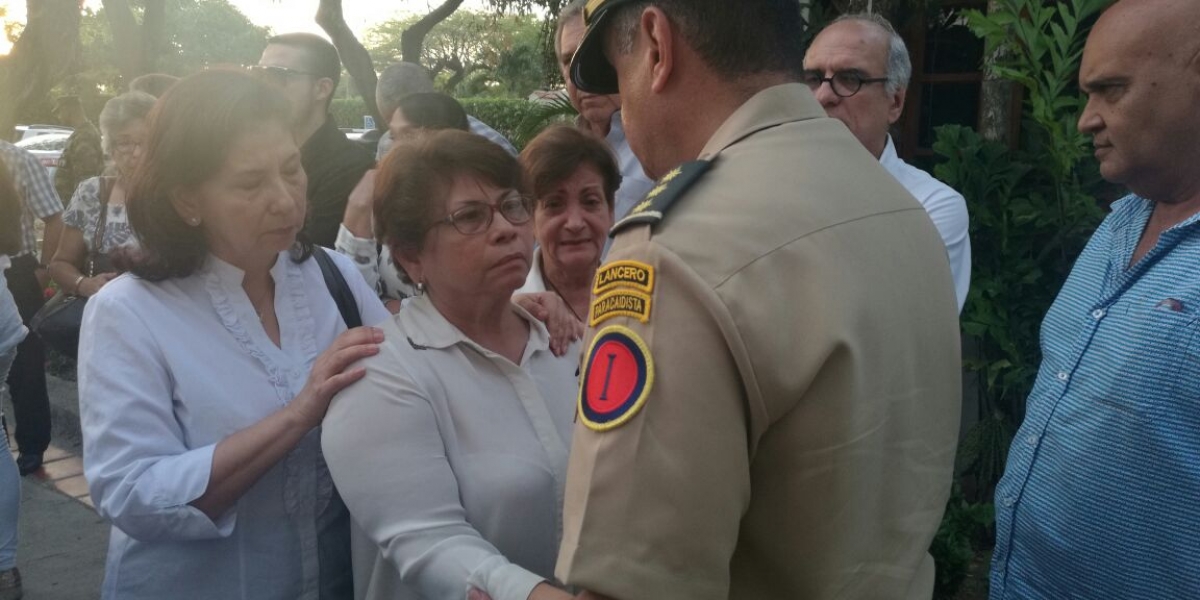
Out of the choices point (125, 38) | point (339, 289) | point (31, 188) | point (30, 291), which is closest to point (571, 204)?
point (339, 289)

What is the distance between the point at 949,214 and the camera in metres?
3.22

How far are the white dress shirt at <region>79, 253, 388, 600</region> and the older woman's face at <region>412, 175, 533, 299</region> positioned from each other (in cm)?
43

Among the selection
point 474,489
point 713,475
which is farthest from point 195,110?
point 713,475

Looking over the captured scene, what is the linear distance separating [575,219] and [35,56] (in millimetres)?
9444

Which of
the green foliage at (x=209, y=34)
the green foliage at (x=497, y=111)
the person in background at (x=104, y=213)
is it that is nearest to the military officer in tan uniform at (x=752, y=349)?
the person in background at (x=104, y=213)

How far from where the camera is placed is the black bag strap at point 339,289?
2641 mm

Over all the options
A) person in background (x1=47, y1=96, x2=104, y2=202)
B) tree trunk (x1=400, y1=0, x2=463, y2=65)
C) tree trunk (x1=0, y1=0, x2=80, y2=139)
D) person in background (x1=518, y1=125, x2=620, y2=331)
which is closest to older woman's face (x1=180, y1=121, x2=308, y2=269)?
person in background (x1=518, y1=125, x2=620, y2=331)

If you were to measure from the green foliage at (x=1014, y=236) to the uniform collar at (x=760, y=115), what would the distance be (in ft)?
10.1

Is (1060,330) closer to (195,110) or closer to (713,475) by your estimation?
(713,475)

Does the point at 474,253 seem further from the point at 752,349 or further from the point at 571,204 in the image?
the point at 752,349

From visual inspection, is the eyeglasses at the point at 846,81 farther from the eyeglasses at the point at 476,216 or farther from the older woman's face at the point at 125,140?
the older woman's face at the point at 125,140

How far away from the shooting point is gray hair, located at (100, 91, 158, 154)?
4551 mm

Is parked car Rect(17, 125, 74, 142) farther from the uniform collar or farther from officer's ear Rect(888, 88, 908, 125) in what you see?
the uniform collar

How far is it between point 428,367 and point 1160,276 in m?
1.51
